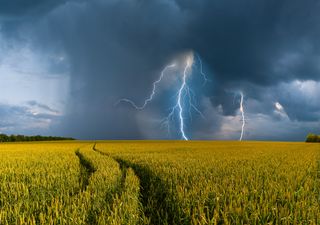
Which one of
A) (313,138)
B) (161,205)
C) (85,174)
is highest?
(313,138)

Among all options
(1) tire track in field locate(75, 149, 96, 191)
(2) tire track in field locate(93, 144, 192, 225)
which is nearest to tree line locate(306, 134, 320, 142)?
(1) tire track in field locate(75, 149, 96, 191)

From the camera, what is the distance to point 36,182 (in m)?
9.61

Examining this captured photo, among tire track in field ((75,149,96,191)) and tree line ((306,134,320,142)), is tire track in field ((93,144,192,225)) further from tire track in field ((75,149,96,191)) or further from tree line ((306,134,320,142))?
tree line ((306,134,320,142))

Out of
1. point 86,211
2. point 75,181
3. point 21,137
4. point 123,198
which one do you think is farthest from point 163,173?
point 21,137

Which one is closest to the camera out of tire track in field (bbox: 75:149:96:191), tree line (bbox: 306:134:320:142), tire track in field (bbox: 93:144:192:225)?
tire track in field (bbox: 93:144:192:225)

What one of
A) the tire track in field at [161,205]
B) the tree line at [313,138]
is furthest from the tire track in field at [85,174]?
the tree line at [313,138]

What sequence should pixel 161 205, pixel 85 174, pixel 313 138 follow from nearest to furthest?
pixel 161 205
pixel 85 174
pixel 313 138

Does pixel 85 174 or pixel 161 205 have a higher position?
pixel 85 174

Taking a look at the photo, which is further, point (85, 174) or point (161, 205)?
point (85, 174)

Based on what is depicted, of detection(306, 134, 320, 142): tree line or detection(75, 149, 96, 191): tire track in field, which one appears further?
detection(306, 134, 320, 142): tree line

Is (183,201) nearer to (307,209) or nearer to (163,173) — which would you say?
(307,209)

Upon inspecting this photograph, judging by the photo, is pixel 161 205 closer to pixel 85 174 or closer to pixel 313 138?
pixel 85 174

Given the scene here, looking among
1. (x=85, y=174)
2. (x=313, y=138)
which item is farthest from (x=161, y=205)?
(x=313, y=138)

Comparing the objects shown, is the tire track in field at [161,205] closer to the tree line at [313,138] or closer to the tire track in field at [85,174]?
the tire track in field at [85,174]
